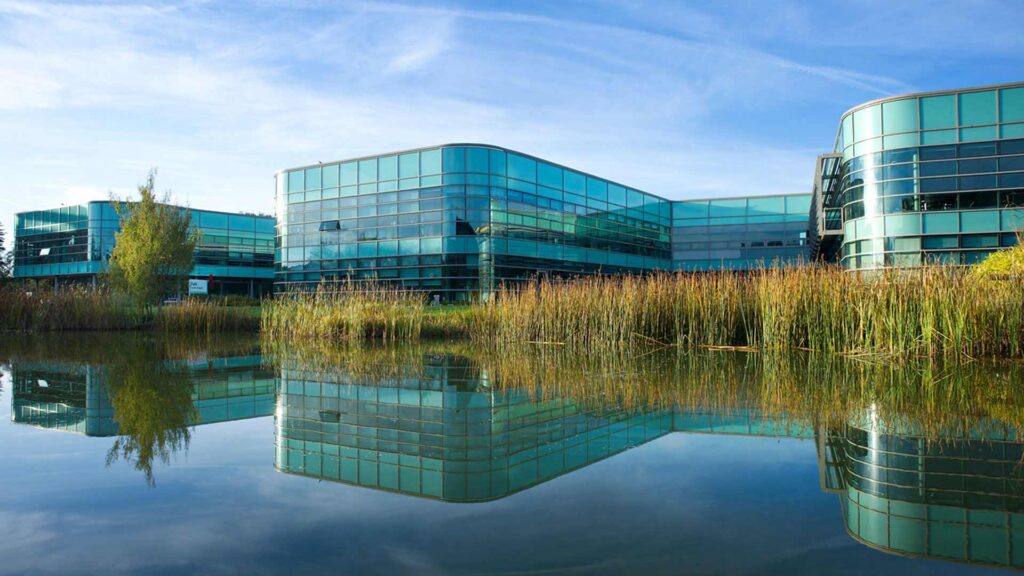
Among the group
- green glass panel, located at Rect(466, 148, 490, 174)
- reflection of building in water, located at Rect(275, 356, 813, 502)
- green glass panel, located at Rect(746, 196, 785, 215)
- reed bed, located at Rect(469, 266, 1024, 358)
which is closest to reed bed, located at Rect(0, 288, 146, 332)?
reed bed, located at Rect(469, 266, 1024, 358)

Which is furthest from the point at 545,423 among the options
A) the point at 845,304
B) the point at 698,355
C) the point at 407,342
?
the point at 407,342

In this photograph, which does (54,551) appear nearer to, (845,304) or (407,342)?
(845,304)

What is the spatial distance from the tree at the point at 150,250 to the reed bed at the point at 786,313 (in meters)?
13.2

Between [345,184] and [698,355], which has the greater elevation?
[345,184]

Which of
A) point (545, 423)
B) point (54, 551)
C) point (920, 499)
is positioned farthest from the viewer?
point (545, 423)

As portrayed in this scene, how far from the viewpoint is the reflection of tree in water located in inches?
168

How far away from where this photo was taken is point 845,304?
10234 millimetres

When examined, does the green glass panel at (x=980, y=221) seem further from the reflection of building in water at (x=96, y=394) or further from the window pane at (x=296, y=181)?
the window pane at (x=296, y=181)

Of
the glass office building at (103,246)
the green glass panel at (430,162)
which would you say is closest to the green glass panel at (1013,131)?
the green glass panel at (430,162)

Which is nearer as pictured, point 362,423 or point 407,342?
point 362,423

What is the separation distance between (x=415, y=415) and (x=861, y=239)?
2123 cm

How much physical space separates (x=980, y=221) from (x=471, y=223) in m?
17.4

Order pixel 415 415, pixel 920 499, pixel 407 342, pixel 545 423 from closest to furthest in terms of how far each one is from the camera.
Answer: pixel 920 499 → pixel 545 423 → pixel 415 415 → pixel 407 342

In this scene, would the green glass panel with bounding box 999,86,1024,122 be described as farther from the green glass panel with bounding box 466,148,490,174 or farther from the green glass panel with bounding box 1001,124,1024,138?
the green glass panel with bounding box 466,148,490,174
